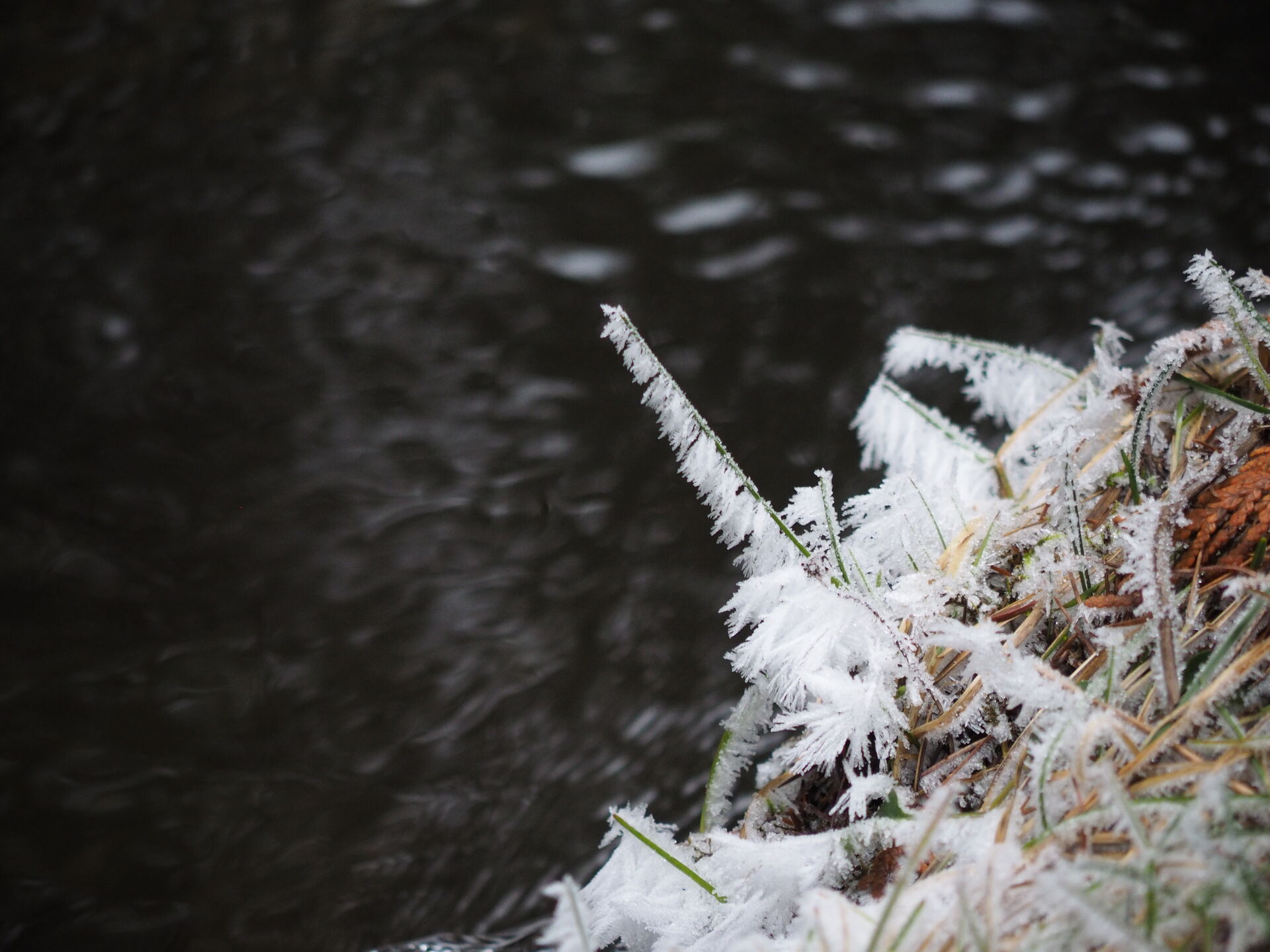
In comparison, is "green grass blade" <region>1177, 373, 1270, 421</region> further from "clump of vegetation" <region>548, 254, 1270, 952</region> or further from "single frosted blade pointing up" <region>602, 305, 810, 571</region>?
"single frosted blade pointing up" <region>602, 305, 810, 571</region>

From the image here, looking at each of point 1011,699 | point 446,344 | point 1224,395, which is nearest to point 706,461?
point 1011,699

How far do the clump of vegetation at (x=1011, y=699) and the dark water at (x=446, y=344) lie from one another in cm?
65

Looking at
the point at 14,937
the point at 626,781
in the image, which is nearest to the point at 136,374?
the point at 14,937

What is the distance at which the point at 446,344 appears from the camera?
149 cm

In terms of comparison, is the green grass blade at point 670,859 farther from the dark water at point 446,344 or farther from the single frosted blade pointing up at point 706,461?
the dark water at point 446,344

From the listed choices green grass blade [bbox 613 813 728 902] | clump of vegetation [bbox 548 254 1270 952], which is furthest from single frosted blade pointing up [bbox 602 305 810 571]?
green grass blade [bbox 613 813 728 902]

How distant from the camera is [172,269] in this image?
145 cm

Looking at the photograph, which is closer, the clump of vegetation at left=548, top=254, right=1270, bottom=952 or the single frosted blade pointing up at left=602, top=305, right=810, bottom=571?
the clump of vegetation at left=548, top=254, right=1270, bottom=952

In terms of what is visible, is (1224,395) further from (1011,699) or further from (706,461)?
(706,461)

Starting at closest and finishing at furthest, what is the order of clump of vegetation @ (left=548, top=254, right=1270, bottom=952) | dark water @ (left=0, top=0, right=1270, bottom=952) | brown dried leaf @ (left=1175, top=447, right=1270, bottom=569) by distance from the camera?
1. clump of vegetation @ (left=548, top=254, right=1270, bottom=952)
2. brown dried leaf @ (left=1175, top=447, right=1270, bottom=569)
3. dark water @ (left=0, top=0, right=1270, bottom=952)

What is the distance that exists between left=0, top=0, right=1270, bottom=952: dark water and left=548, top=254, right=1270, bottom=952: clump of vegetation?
65cm

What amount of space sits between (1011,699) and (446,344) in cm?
120

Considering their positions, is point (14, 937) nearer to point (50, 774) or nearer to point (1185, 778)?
point (50, 774)

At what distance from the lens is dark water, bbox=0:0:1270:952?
1192mm
